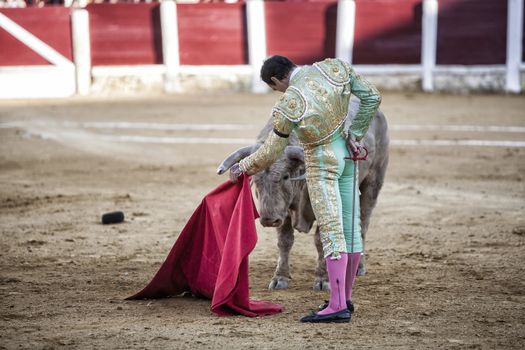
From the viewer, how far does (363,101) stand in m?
4.04

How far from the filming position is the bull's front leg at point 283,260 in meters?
4.82

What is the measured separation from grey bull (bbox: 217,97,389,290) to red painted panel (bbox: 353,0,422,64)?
31.3ft

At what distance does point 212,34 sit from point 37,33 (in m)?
2.69

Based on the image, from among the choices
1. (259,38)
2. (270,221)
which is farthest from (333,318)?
(259,38)

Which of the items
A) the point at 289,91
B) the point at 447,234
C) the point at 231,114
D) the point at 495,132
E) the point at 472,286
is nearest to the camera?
the point at 289,91

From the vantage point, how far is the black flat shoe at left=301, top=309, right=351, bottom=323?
399cm

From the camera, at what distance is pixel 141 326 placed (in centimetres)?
400

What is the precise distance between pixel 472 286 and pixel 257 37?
1045 cm

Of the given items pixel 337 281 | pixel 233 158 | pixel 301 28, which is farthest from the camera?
pixel 301 28

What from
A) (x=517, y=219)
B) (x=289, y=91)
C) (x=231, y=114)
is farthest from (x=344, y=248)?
(x=231, y=114)

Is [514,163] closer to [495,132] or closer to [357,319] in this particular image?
[495,132]

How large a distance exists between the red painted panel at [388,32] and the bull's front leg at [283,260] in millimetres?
10155

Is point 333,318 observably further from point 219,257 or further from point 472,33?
point 472,33

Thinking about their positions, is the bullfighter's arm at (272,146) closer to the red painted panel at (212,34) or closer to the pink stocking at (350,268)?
the pink stocking at (350,268)
